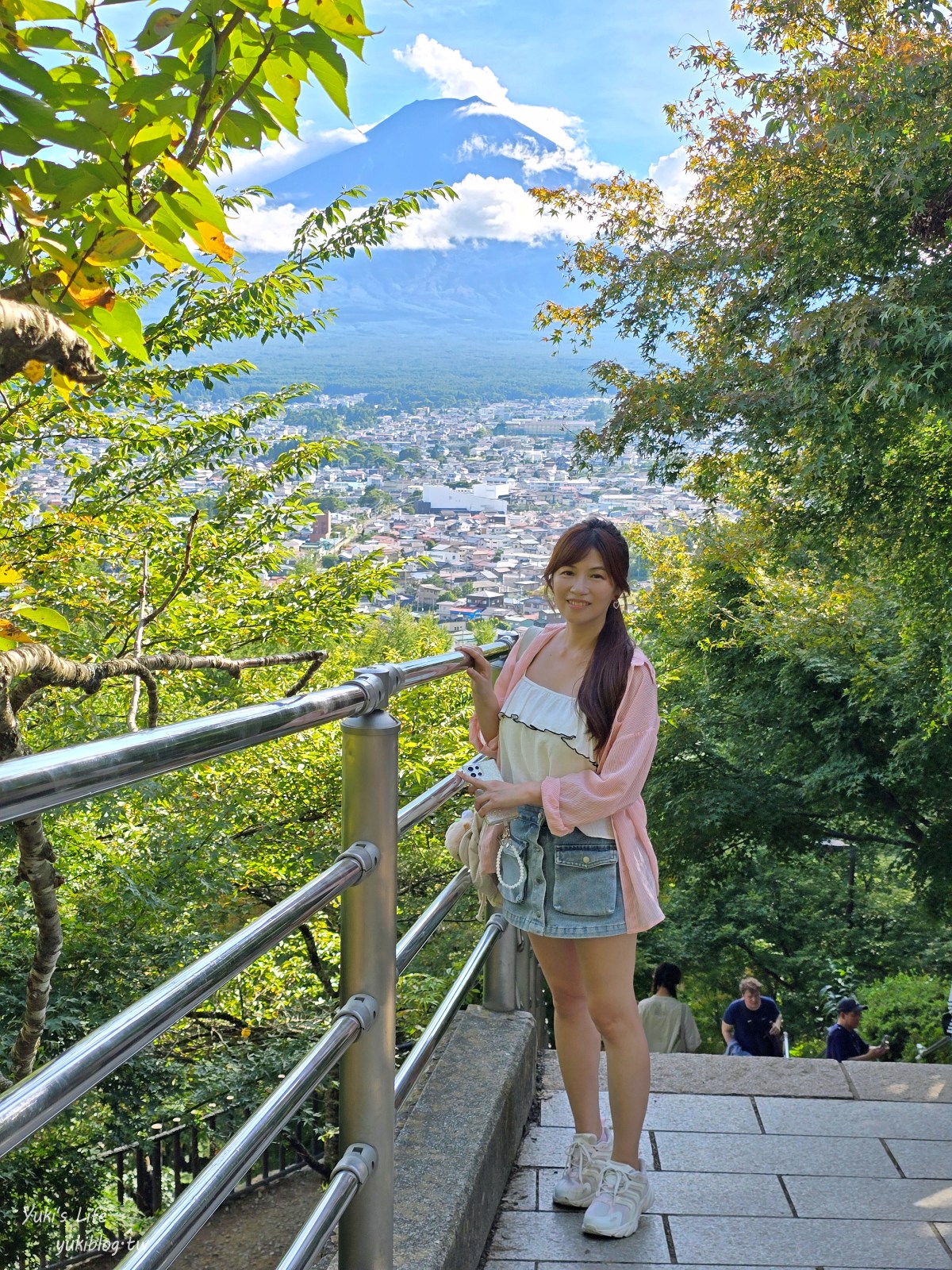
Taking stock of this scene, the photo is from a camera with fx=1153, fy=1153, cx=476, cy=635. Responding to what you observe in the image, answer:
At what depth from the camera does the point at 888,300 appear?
7.12 meters

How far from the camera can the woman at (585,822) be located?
2.21 metres

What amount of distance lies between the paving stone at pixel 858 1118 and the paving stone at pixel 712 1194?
0.39m

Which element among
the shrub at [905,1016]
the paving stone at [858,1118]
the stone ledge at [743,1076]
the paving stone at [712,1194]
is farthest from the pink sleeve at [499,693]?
the shrub at [905,1016]

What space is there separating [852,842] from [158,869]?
13.8 m

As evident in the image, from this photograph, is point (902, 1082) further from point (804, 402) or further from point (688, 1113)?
point (804, 402)

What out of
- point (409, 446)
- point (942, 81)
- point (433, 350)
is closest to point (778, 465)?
point (942, 81)

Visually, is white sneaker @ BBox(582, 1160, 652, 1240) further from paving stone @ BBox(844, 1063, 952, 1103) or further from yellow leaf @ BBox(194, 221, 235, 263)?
yellow leaf @ BBox(194, 221, 235, 263)

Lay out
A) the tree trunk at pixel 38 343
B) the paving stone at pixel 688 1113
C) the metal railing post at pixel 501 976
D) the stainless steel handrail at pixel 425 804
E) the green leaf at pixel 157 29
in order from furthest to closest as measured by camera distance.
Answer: the paving stone at pixel 688 1113 < the metal railing post at pixel 501 976 < the stainless steel handrail at pixel 425 804 < the tree trunk at pixel 38 343 < the green leaf at pixel 157 29

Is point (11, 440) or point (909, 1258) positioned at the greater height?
point (11, 440)

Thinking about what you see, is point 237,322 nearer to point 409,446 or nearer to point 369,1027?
point 369,1027

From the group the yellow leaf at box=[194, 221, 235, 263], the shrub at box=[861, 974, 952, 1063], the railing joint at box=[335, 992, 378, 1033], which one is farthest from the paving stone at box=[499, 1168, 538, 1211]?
the shrub at box=[861, 974, 952, 1063]

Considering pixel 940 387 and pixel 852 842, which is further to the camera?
pixel 852 842

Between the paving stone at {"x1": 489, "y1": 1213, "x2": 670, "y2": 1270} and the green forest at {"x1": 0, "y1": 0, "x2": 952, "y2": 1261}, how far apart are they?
150cm

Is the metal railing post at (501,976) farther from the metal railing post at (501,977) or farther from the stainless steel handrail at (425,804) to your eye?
the stainless steel handrail at (425,804)
